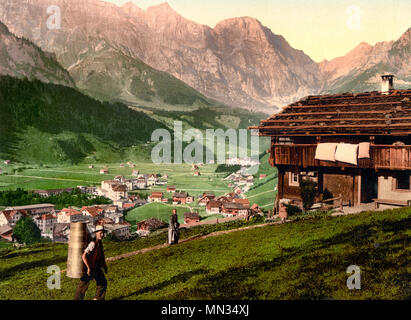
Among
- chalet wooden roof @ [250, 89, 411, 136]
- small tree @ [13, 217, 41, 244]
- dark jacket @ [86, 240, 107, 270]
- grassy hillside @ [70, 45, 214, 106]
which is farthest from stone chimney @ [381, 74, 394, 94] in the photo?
small tree @ [13, 217, 41, 244]

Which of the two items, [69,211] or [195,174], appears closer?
[69,211]

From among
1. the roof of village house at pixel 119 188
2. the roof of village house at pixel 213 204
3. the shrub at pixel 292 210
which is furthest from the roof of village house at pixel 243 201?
the roof of village house at pixel 119 188

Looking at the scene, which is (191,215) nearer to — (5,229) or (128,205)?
(128,205)

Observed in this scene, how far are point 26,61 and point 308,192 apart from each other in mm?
19662

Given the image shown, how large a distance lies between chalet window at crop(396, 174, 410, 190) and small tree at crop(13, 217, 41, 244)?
19.5m

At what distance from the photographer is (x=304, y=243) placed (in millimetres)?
13516

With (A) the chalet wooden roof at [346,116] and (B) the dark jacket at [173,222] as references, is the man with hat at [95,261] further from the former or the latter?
(A) the chalet wooden roof at [346,116]

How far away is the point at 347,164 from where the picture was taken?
66.4 feet

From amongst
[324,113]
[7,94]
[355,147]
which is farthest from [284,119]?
[7,94]

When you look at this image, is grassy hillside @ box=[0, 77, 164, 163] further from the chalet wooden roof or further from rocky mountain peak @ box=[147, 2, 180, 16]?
the chalet wooden roof

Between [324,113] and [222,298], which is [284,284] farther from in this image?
[324,113]

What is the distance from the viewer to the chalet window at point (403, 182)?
1962 centimetres

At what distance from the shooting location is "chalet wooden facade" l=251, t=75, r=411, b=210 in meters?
19.2

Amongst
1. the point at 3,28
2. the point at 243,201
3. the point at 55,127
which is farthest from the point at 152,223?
the point at 3,28
